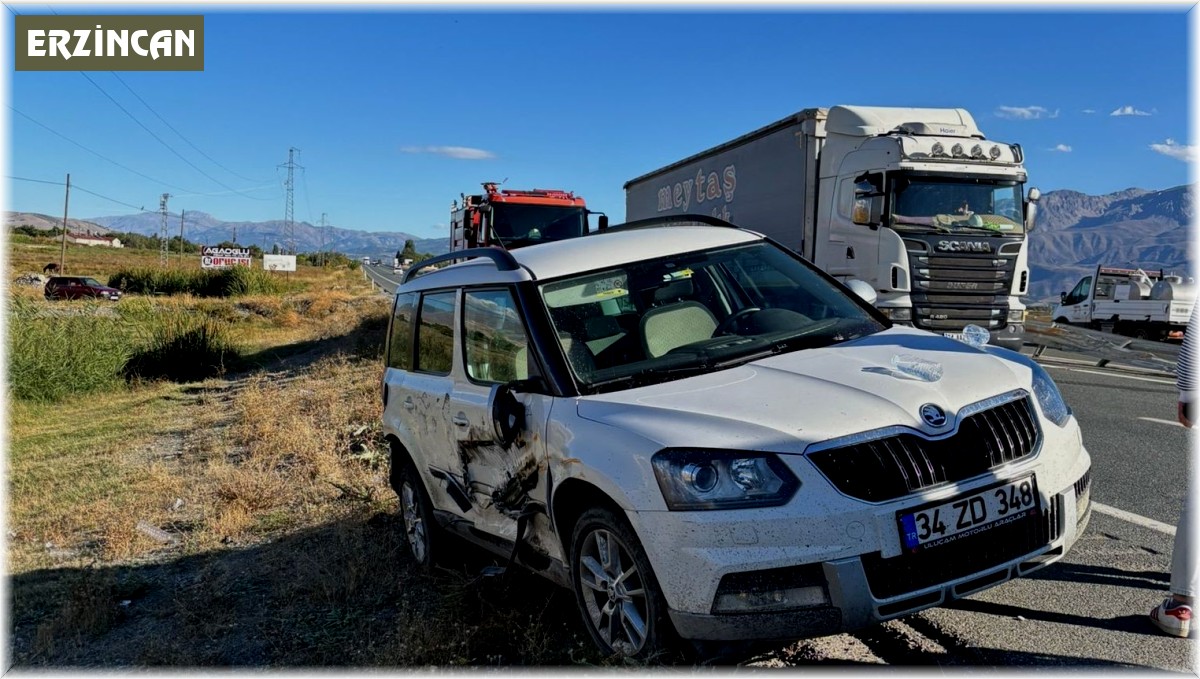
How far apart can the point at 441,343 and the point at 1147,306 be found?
26.3 m

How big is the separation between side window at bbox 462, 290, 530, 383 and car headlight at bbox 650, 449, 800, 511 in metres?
1.18

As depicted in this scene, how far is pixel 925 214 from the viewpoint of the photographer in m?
11.9

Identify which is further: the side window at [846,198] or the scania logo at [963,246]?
the side window at [846,198]

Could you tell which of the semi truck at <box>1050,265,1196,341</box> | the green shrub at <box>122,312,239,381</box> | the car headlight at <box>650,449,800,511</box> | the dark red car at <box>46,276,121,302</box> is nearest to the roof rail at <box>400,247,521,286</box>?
the car headlight at <box>650,449,800,511</box>

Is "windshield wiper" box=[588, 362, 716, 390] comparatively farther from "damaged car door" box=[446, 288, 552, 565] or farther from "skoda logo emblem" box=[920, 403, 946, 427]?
"skoda logo emblem" box=[920, 403, 946, 427]

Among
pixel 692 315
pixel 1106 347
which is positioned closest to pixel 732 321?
pixel 692 315

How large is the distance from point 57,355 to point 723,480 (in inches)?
772

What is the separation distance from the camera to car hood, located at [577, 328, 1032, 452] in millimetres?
3076

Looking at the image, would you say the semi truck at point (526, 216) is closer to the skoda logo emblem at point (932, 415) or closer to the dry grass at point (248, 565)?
the dry grass at point (248, 565)

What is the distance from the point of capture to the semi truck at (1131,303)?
2453cm

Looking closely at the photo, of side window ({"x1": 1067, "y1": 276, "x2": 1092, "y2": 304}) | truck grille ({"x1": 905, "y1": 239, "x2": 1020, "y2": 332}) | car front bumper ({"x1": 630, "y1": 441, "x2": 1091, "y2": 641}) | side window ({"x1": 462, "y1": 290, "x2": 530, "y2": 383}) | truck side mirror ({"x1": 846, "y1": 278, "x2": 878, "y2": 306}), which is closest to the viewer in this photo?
car front bumper ({"x1": 630, "y1": 441, "x2": 1091, "y2": 641})

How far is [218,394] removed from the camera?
18734 mm

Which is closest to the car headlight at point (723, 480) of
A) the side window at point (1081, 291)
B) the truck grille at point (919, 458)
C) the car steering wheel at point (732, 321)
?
the truck grille at point (919, 458)

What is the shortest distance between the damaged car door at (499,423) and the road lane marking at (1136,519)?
3.74 metres
